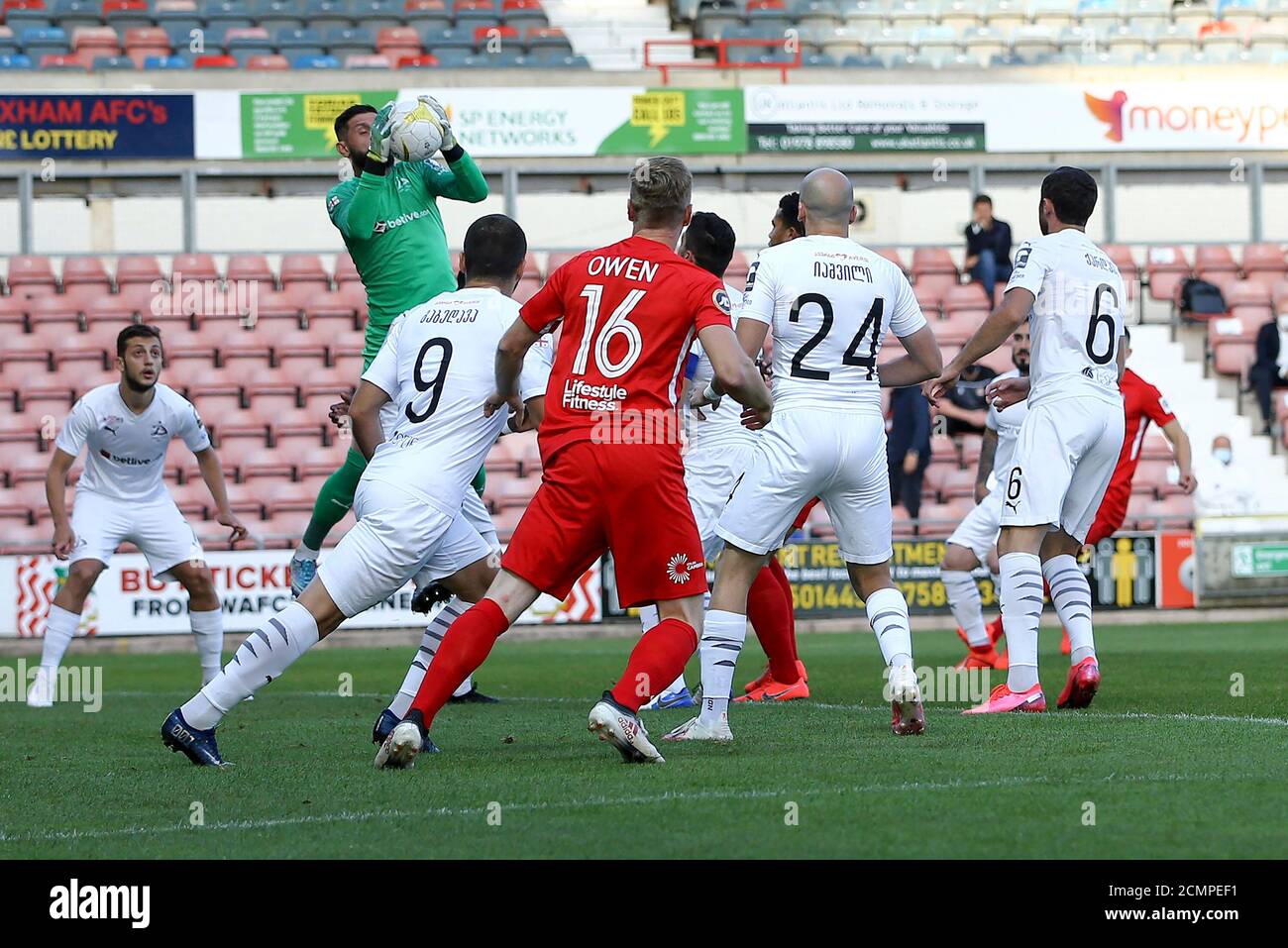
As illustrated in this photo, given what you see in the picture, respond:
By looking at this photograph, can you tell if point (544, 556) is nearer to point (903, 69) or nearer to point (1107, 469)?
point (1107, 469)

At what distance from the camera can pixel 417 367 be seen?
6.79 m

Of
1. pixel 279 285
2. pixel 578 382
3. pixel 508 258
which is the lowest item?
pixel 578 382

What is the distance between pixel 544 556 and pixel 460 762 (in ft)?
3.01

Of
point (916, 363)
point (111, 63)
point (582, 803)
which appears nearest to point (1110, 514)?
point (916, 363)

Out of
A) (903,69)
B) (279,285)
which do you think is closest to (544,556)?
(279,285)

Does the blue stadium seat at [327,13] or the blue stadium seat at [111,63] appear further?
the blue stadium seat at [327,13]

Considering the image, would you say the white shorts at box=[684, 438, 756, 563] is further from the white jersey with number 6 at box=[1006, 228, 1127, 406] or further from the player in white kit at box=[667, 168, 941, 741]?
the player in white kit at box=[667, 168, 941, 741]

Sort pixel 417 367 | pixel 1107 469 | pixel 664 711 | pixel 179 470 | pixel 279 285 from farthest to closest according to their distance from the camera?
pixel 279 285 < pixel 179 470 < pixel 664 711 < pixel 1107 469 < pixel 417 367

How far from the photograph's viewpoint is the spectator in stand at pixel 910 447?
18344 mm

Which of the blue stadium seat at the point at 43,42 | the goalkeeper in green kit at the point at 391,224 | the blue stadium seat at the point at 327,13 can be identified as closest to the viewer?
the goalkeeper in green kit at the point at 391,224

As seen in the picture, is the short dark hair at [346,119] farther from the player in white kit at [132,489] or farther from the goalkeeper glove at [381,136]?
the player in white kit at [132,489]

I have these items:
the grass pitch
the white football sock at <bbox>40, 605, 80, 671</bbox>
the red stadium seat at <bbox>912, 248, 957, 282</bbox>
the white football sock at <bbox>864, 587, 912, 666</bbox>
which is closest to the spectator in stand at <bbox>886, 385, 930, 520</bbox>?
the red stadium seat at <bbox>912, 248, 957, 282</bbox>

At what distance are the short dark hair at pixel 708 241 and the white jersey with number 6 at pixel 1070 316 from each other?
1422 millimetres

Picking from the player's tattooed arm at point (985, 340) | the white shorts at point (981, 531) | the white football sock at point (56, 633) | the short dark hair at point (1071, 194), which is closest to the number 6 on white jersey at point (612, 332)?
the player's tattooed arm at point (985, 340)
